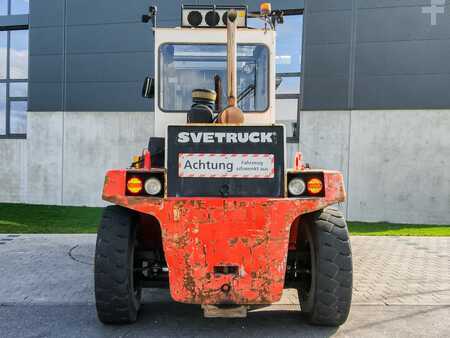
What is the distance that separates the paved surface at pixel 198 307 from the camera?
14.1ft

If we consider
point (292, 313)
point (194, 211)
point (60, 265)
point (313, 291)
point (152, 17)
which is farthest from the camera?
point (60, 265)

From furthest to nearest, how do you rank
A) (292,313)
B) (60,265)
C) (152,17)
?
(60,265) → (152,17) → (292,313)

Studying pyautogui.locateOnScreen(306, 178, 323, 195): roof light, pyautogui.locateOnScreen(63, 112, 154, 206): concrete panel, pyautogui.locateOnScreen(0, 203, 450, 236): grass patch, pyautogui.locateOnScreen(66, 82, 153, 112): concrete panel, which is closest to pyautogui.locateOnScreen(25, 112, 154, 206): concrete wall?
pyautogui.locateOnScreen(63, 112, 154, 206): concrete panel

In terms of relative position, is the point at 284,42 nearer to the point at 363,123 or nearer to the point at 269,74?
the point at 363,123

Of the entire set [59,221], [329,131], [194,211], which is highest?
[329,131]

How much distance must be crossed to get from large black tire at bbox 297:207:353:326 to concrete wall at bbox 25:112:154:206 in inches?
416

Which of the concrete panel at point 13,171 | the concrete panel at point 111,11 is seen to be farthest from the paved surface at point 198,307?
the concrete panel at point 111,11

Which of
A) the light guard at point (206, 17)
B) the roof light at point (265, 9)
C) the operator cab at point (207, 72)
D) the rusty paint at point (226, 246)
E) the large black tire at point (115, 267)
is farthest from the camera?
the light guard at point (206, 17)

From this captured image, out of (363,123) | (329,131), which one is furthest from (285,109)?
(363,123)

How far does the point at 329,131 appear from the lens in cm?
1295

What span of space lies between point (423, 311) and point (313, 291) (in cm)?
166

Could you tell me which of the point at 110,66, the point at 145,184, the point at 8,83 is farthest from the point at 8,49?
the point at 145,184

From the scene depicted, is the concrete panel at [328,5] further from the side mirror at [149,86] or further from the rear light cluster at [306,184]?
the rear light cluster at [306,184]

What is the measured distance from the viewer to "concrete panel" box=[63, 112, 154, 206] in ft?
46.8
